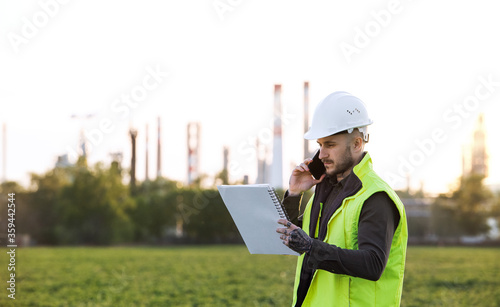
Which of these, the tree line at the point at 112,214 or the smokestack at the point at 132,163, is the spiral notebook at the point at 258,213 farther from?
the smokestack at the point at 132,163

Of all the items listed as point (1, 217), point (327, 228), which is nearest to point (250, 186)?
point (327, 228)

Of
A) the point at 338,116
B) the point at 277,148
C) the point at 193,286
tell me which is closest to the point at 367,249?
the point at 338,116

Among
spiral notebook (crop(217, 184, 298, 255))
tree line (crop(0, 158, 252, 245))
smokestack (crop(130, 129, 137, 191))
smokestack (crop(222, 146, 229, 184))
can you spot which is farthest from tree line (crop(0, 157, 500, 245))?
spiral notebook (crop(217, 184, 298, 255))

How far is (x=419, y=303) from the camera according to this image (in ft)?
39.7

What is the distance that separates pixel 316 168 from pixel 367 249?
80 cm

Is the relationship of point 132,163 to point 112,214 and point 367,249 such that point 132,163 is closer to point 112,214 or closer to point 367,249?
point 112,214

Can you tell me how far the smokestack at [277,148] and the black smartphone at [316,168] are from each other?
49.4m

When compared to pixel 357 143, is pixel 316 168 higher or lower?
lower

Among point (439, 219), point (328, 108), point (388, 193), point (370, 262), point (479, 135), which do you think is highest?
point (479, 135)

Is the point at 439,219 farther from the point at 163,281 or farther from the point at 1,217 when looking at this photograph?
the point at 163,281

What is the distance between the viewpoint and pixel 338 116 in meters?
2.86

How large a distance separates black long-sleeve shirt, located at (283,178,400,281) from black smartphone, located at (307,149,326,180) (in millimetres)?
633

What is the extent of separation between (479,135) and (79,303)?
77309mm

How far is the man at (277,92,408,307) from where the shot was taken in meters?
2.58
